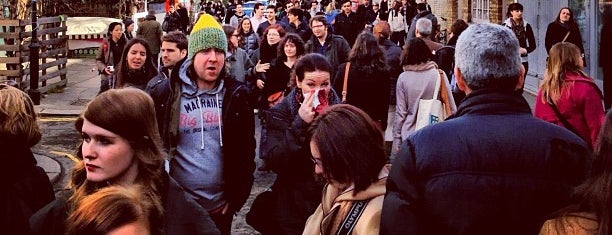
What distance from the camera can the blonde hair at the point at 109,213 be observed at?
8.36 feet

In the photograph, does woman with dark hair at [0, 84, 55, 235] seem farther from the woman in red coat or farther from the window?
the window

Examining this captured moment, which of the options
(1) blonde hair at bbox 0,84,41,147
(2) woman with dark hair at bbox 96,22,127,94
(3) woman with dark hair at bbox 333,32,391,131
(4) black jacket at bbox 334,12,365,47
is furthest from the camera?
(4) black jacket at bbox 334,12,365,47

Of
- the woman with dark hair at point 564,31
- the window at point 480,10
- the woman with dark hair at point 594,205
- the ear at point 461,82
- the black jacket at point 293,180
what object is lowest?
the black jacket at point 293,180

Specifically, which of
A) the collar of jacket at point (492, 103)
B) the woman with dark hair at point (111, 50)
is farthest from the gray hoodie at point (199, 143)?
the woman with dark hair at point (111, 50)

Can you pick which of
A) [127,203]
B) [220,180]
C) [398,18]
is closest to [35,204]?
[220,180]

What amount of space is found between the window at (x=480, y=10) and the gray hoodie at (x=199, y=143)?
17901mm

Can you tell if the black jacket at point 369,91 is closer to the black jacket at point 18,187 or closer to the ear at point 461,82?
the black jacket at point 18,187

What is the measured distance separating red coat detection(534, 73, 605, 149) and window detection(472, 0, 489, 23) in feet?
51.7

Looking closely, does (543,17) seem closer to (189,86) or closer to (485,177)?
(189,86)

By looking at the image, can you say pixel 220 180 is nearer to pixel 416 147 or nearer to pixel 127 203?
pixel 416 147

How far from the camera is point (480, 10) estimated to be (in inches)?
918

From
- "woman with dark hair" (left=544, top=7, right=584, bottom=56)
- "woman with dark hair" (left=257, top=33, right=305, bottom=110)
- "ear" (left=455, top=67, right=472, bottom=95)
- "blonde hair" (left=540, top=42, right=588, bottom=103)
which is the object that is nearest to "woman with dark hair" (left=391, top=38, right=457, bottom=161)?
"blonde hair" (left=540, top=42, right=588, bottom=103)

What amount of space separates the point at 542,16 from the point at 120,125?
15732 mm

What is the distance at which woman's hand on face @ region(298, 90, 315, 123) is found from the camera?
15.3ft
